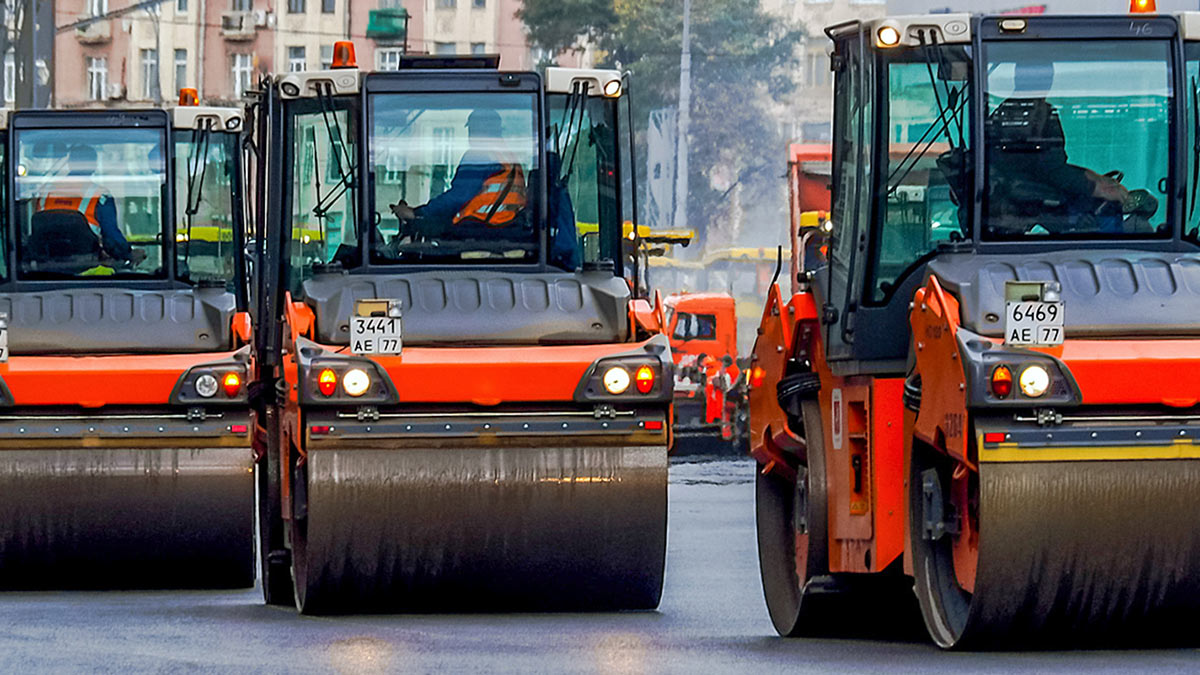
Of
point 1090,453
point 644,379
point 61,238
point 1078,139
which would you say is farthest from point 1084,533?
point 61,238

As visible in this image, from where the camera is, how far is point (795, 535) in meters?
10.8

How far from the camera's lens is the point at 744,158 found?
9088 cm

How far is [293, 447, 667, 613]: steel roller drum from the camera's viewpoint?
1041 centimetres

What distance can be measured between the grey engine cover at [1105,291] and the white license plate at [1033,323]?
0.47 feet

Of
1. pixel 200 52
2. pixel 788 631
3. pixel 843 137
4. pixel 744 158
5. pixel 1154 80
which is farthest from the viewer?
pixel 744 158

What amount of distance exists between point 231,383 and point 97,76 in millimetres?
73940

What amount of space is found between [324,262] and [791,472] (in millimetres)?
2463

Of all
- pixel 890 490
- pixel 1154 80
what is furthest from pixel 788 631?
pixel 1154 80

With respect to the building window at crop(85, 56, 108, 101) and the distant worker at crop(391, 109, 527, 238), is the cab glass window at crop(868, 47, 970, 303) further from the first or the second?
the building window at crop(85, 56, 108, 101)

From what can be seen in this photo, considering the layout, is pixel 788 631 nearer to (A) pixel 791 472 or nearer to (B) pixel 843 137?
(A) pixel 791 472

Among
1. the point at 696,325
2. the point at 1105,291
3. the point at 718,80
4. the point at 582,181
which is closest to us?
the point at 1105,291

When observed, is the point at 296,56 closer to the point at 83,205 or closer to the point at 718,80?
the point at 718,80

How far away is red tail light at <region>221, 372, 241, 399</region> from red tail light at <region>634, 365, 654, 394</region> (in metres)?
2.70

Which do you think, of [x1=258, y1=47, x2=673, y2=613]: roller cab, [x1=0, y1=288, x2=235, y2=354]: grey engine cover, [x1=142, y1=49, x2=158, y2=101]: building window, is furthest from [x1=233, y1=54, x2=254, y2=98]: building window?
[x1=258, y1=47, x2=673, y2=613]: roller cab
